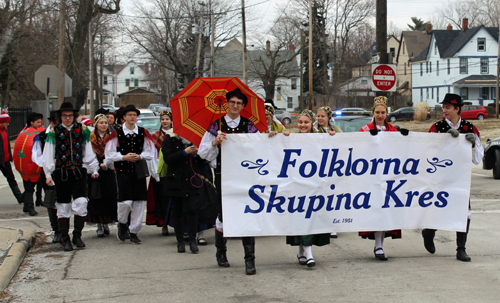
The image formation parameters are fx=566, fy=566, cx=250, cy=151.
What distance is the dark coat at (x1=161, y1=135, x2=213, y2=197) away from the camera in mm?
7227

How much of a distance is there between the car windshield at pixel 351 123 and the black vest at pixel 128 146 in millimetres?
6607

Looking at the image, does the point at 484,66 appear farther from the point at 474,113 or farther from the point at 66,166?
the point at 66,166

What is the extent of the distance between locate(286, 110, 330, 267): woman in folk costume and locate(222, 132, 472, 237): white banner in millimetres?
110

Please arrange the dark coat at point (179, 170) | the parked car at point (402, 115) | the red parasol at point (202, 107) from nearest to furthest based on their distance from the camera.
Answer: the red parasol at point (202, 107), the dark coat at point (179, 170), the parked car at point (402, 115)

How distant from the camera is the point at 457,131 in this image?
6625 mm

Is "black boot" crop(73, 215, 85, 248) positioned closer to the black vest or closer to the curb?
the curb

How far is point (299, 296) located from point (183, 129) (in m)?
2.37

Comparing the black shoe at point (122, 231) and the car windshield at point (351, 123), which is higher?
the car windshield at point (351, 123)

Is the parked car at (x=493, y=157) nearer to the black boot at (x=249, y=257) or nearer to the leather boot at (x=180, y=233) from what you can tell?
the leather boot at (x=180, y=233)

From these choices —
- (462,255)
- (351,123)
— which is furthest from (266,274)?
(351,123)

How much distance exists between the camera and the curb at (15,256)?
5.89 metres

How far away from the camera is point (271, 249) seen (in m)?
7.40

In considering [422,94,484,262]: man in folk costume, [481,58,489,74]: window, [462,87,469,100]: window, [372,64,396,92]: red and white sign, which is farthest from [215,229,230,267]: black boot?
[481,58,489,74]: window

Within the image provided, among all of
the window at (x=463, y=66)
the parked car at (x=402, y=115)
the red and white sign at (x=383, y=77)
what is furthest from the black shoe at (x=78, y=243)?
the window at (x=463, y=66)
